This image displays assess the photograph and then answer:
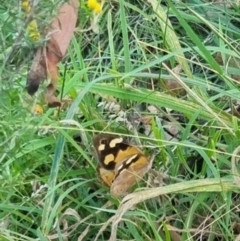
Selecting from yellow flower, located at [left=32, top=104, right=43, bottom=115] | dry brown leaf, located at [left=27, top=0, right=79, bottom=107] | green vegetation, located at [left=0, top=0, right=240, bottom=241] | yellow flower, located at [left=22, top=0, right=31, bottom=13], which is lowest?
green vegetation, located at [left=0, top=0, right=240, bottom=241]

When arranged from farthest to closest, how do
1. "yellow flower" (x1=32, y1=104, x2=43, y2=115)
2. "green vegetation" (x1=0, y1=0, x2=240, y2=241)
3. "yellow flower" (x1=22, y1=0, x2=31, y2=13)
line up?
"green vegetation" (x1=0, y1=0, x2=240, y2=241) → "yellow flower" (x1=32, y1=104, x2=43, y2=115) → "yellow flower" (x1=22, y1=0, x2=31, y2=13)

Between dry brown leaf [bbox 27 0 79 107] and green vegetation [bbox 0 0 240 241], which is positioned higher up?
dry brown leaf [bbox 27 0 79 107]

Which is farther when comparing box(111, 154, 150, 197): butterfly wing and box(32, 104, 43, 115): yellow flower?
box(111, 154, 150, 197): butterfly wing

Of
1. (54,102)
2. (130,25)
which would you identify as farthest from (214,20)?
(54,102)

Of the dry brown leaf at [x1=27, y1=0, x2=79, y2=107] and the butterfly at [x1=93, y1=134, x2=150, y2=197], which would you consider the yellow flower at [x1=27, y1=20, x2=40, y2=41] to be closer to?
the dry brown leaf at [x1=27, y1=0, x2=79, y2=107]

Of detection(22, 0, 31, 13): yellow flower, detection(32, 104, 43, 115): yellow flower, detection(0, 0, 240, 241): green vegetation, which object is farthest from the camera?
detection(0, 0, 240, 241): green vegetation

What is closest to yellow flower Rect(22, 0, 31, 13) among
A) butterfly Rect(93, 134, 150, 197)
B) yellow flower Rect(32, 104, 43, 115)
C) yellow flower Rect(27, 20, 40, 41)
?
yellow flower Rect(27, 20, 40, 41)
